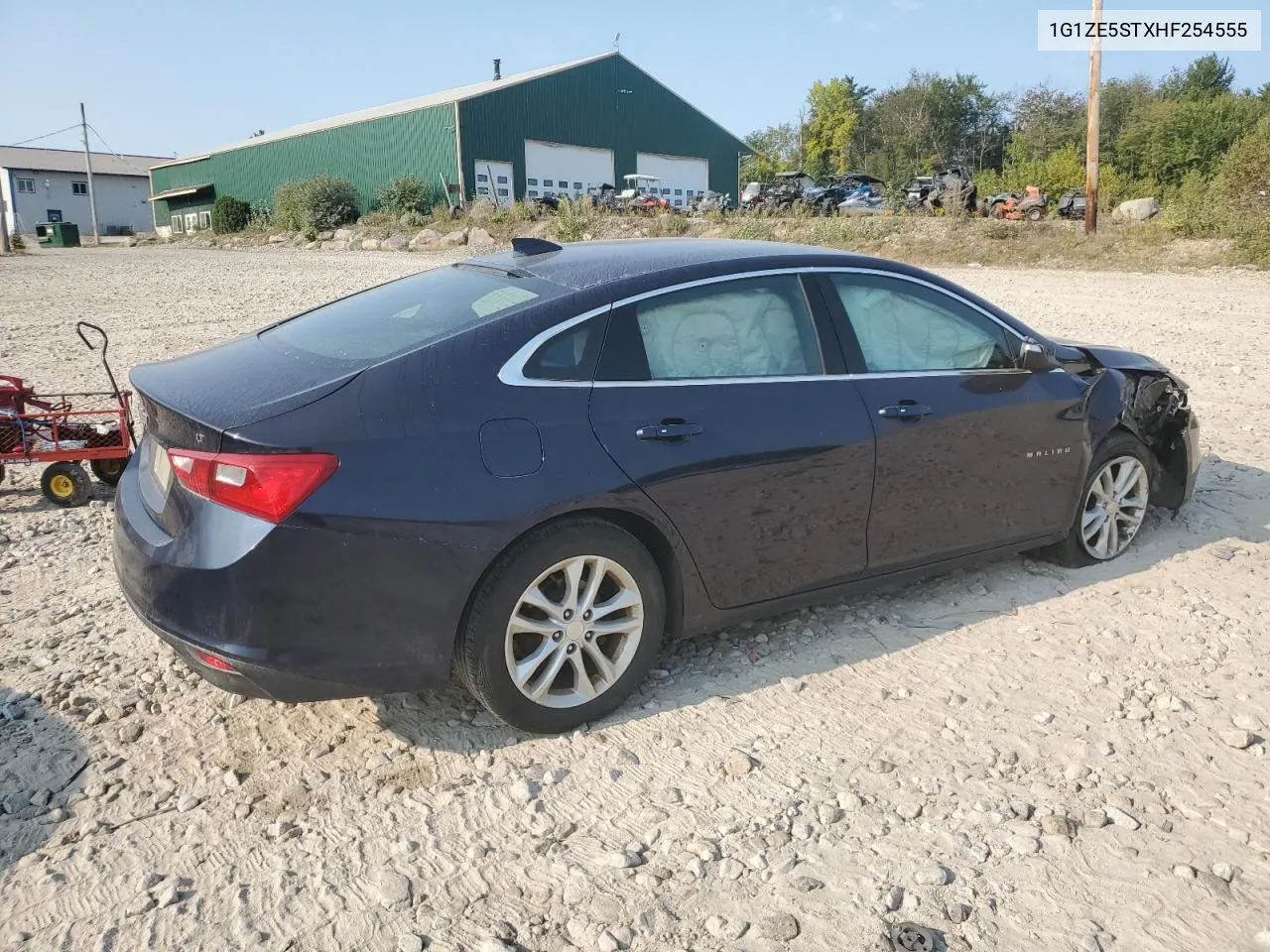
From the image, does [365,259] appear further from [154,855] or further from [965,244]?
[154,855]

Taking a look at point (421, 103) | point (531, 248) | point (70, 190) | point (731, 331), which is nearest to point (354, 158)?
point (421, 103)

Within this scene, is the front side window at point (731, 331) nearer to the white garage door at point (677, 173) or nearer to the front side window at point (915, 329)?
the front side window at point (915, 329)

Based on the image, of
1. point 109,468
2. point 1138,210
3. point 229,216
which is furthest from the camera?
point 229,216

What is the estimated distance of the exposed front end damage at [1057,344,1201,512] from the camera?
474 cm

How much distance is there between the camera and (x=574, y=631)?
3309mm

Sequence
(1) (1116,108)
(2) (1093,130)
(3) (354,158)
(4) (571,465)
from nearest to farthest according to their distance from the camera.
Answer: (4) (571,465) → (2) (1093,130) → (3) (354,158) → (1) (1116,108)

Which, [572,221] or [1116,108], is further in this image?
[1116,108]

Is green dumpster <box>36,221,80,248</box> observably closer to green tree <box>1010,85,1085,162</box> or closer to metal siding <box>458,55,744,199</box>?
metal siding <box>458,55,744,199</box>

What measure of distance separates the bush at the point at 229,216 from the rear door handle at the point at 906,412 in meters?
49.4

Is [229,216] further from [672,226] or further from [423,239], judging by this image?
[672,226]

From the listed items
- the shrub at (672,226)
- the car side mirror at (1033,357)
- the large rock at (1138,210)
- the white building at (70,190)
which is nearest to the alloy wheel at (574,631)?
the car side mirror at (1033,357)

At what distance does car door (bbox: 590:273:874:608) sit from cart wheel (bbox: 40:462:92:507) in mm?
3884

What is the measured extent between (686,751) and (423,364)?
1.53m

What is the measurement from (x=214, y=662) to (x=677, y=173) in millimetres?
45563
